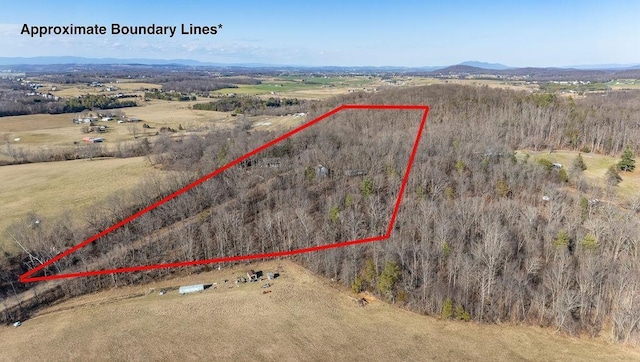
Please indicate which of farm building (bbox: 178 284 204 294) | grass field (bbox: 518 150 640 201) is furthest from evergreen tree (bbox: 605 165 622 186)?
farm building (bbox: 178 284 204 294)

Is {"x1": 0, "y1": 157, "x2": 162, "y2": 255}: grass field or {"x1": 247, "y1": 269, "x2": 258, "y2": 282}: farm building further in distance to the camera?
{"x1": 0, "y1": 157, "x2": 162, "y2": 255}: grass field

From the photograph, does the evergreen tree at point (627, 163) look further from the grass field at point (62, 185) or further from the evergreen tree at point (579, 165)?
the grass field at point (62, 185)

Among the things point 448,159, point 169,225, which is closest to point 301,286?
point 169,225

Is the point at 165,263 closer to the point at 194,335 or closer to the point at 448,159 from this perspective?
the point at 194,335

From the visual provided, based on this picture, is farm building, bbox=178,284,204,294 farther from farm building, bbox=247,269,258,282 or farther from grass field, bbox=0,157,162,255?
grass field, bbox=0,157,162,255

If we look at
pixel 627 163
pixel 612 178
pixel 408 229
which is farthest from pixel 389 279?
pixel 627 163

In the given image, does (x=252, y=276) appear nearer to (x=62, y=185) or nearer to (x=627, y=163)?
(x=62, y=185)
